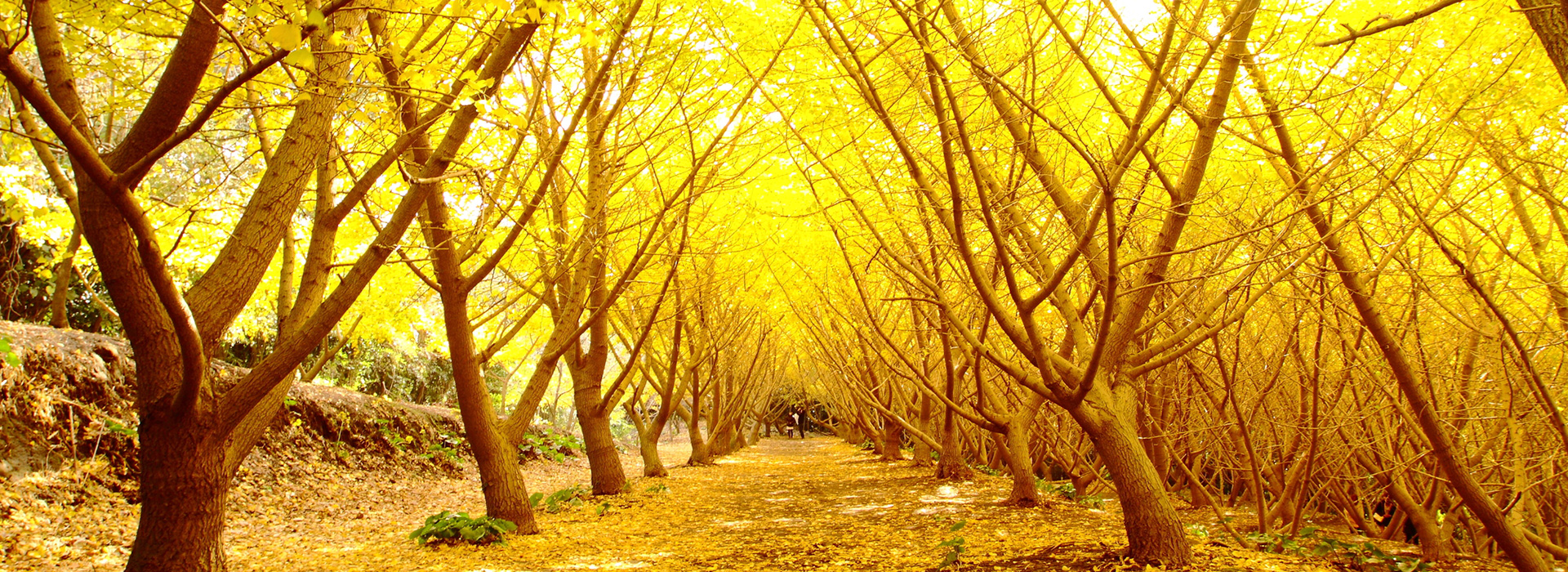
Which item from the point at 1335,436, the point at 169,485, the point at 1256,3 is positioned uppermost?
the point at 1256,3

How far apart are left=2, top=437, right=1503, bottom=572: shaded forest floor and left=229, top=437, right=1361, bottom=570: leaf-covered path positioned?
0.02 meters

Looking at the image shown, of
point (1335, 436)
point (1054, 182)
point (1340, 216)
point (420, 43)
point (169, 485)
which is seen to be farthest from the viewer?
point (1335, 436)

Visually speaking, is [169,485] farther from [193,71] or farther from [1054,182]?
[1054,182]

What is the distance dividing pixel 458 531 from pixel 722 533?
2040mm

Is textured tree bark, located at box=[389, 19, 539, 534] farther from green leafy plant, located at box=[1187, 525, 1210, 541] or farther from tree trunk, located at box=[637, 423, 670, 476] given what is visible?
tree trunk, located at box=[637, 423, 670, 476]

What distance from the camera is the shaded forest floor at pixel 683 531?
482 cm

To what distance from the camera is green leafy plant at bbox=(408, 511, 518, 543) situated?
18.0 feet

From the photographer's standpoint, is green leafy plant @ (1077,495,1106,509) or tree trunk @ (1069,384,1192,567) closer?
tree trunk @ (1069,384,1192,567)

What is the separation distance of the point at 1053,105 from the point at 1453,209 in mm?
2130

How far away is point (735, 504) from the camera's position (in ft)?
28.7

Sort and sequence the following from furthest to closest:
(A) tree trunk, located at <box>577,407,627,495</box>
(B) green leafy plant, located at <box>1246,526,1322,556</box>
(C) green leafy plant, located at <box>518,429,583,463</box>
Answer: (C) green leafy plant, located at <box>518,429,583,463</box>
(A) tree trunk, located at <box>577,407,627,495</box>
(B) green leafy plant, located at <box>1246,526,1322,556</box>

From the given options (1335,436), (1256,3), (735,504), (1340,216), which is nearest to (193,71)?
(1256,3)

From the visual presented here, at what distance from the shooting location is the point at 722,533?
21.6ft

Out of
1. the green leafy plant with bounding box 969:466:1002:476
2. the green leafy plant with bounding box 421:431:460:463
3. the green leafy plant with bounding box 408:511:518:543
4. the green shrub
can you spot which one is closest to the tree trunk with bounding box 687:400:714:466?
the green leafy plant with bounding box 421:431:460:463
